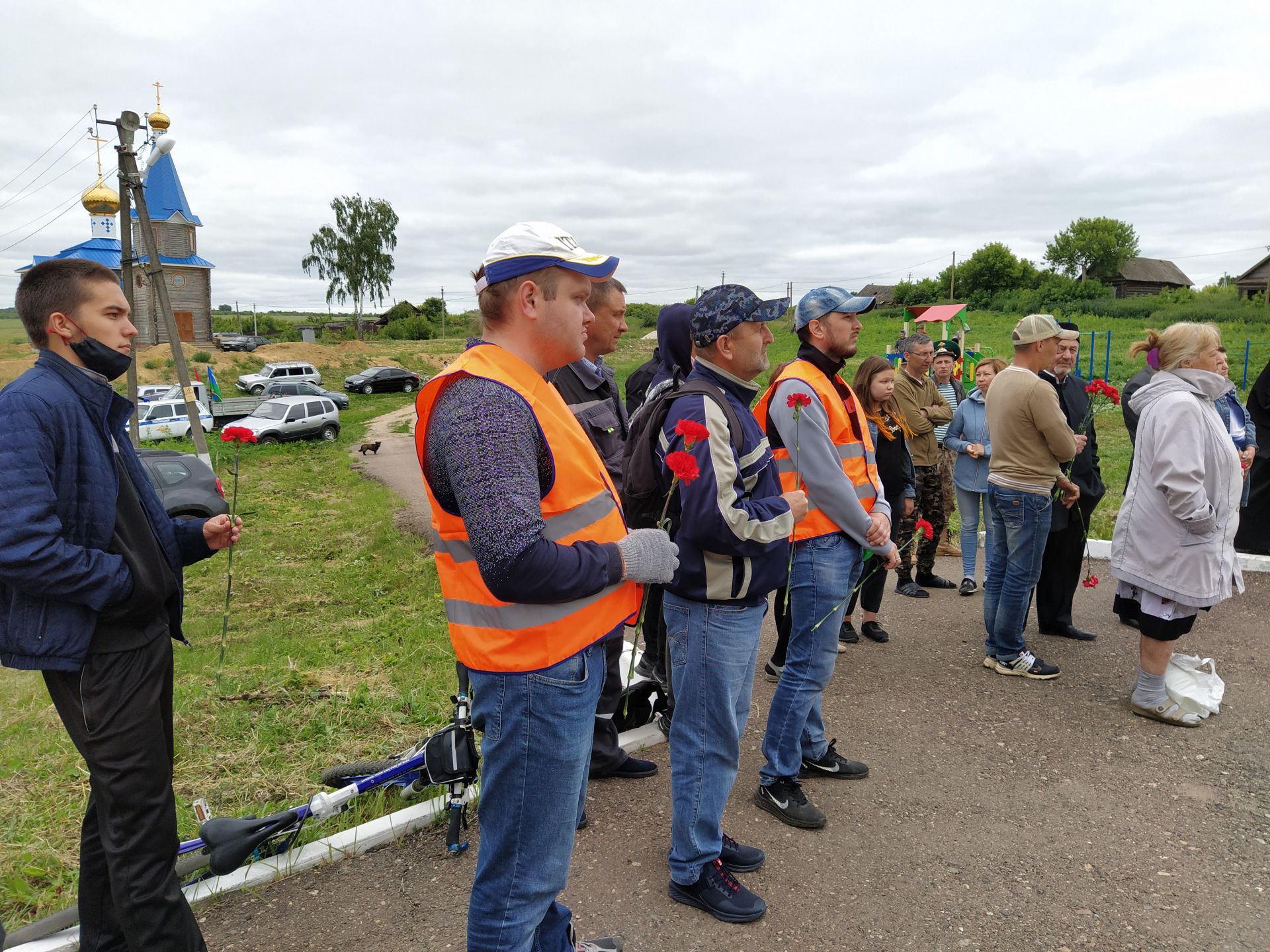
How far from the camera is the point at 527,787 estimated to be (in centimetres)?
180

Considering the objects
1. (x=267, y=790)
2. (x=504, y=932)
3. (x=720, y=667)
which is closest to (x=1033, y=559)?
(x=720, y=667)

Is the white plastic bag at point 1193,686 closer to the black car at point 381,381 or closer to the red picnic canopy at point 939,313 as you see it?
the red picnic canopy at point 939,313

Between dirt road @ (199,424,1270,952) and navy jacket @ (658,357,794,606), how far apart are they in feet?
3.84

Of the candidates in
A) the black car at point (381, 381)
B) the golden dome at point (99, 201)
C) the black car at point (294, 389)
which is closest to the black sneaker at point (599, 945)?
the golden dome at point (99, 201)

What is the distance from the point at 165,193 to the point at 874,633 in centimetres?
5345

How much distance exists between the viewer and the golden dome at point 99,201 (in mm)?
13578

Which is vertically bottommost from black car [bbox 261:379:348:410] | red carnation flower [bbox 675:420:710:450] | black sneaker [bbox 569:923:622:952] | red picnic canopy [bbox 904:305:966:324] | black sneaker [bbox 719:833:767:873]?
black sneaker [bbox 719:833:767:873]

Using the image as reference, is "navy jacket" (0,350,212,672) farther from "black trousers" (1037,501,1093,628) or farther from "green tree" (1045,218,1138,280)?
"green tree" (1045,218,1138,280)

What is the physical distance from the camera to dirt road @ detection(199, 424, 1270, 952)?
105 inches

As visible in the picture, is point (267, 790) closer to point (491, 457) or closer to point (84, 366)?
point (84, 366)

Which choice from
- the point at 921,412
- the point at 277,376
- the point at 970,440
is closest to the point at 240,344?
the point at 277,376

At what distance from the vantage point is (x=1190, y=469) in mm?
3832

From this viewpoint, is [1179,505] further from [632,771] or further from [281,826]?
[281,826]

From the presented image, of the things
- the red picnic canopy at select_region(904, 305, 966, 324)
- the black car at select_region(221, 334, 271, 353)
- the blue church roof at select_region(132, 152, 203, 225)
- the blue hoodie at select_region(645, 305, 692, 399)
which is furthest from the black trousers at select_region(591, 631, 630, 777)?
the blue church roof at select_region(132, 152, 203, 225)
